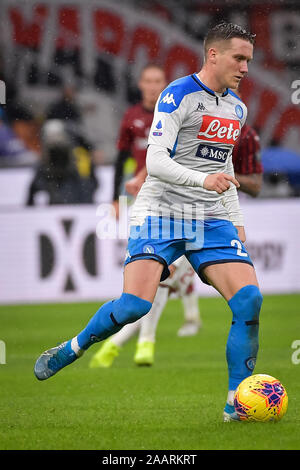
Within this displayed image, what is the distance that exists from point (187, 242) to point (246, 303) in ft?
1.73

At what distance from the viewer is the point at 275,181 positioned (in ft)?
57.4

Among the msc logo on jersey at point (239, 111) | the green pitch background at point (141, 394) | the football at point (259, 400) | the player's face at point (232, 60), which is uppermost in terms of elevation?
the player's face at point (232, 60)

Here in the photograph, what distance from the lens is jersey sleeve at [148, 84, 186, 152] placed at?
5.39 meters

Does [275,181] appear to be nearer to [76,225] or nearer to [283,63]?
[283,63]

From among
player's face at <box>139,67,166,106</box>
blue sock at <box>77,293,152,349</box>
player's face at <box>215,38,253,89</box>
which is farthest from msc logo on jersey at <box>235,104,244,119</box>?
player's face at <box>139,67,166,106</box>

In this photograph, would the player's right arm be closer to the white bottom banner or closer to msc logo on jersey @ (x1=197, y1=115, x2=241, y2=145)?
msc logo on jersey @ (x1=197, y1=115, x2=241, y2=145)

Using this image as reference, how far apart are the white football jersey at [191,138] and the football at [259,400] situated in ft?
3.31

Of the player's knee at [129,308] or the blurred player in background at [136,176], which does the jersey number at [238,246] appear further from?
the blurred player in background at [136,176]

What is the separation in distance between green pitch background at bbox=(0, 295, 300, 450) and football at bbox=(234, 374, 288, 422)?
6 centimetres

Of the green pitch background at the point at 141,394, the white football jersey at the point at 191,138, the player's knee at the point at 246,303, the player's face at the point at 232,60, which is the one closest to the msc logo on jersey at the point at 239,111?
the white football jersey at the point at 191,138

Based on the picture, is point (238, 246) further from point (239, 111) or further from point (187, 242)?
point (239, 111)

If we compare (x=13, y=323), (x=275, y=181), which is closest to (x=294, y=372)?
(x=13, y=323)

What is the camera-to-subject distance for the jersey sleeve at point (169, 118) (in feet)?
17.7
